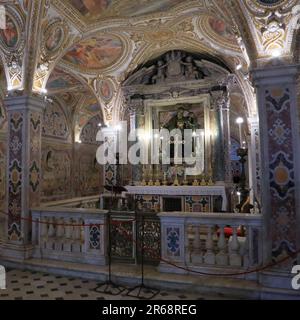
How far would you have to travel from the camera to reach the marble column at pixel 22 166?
245 inches

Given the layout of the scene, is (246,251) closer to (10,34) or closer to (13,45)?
(13,45)

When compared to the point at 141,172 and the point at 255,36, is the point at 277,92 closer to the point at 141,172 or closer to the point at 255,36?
the point at 255,36

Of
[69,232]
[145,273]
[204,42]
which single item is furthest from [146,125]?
[145,273]

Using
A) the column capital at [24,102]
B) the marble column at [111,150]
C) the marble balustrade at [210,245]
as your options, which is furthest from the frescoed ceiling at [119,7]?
the marble column at [111,150]

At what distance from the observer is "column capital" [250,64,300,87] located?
14.8 feet

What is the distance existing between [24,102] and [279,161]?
17.6ft

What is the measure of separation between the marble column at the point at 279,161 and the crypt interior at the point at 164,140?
0.02 meters

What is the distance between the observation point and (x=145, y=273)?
16.0 feet

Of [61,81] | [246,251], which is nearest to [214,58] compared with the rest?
[61,81]

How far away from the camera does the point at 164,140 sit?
36.2 feet

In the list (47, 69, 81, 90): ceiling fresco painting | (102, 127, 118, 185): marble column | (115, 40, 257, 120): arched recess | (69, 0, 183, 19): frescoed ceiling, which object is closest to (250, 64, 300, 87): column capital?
(69, 0, 183, 19): frescoed ceiling

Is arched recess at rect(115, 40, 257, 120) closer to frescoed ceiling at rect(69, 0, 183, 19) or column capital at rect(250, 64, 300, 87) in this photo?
frescoed ceiling at rect(69, 0, 183, 19)

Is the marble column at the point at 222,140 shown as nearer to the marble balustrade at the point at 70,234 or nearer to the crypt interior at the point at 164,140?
the crypt interior at the point at 164,140
